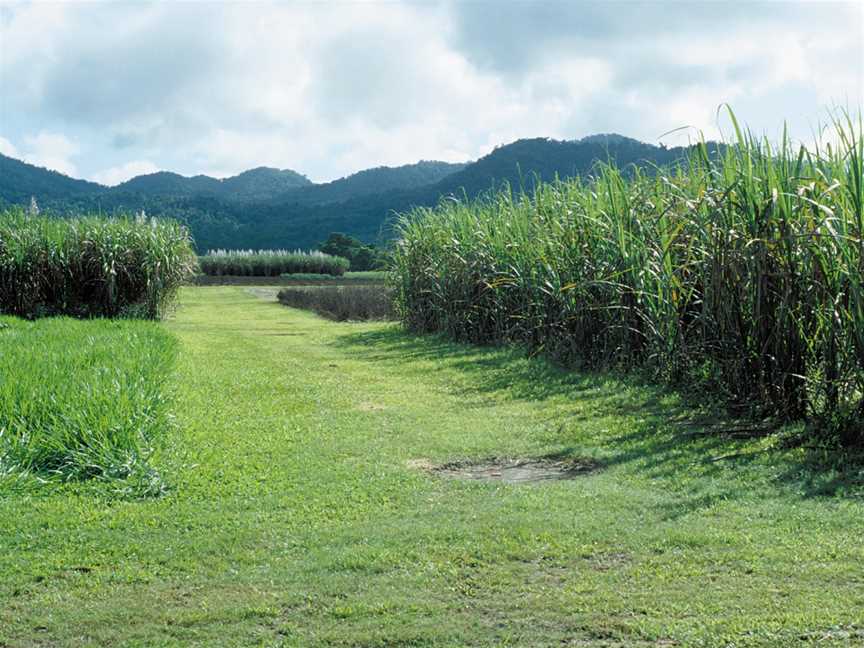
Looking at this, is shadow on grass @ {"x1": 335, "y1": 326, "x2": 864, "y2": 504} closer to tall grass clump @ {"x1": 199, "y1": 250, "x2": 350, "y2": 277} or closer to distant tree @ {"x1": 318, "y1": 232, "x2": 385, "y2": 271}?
tall grass clump @ {"x1": 199, "y1": 250, "x2": 350, "y2": 277}

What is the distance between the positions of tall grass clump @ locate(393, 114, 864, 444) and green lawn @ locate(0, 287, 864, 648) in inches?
22.7

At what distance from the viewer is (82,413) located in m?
5.07

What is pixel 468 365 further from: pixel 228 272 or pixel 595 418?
pixel 228 272

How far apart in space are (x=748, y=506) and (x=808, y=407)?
1.80 m

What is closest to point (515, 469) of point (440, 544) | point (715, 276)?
point (440, 544)

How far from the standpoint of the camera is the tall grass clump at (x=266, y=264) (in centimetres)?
3528

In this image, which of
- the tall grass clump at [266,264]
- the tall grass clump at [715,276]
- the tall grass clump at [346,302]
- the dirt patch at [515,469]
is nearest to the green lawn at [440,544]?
the dirt patch at [515,469]

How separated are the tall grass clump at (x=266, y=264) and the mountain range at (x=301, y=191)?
4.61 m

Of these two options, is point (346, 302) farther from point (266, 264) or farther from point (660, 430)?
point (266, 264)

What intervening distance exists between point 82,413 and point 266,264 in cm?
3128

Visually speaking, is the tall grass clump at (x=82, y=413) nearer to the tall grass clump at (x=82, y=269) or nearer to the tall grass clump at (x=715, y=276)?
the tall grass clump at (x=715, y=276)

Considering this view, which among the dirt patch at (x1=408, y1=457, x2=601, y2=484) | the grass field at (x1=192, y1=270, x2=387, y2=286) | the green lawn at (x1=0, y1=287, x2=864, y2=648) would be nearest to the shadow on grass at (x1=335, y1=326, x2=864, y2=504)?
the green lawn at (x1=0, y1=287, x2=864, y2=648)

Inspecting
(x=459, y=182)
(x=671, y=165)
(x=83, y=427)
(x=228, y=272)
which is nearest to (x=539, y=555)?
(x=83, y=427)

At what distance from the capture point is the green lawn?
9.80 feet
